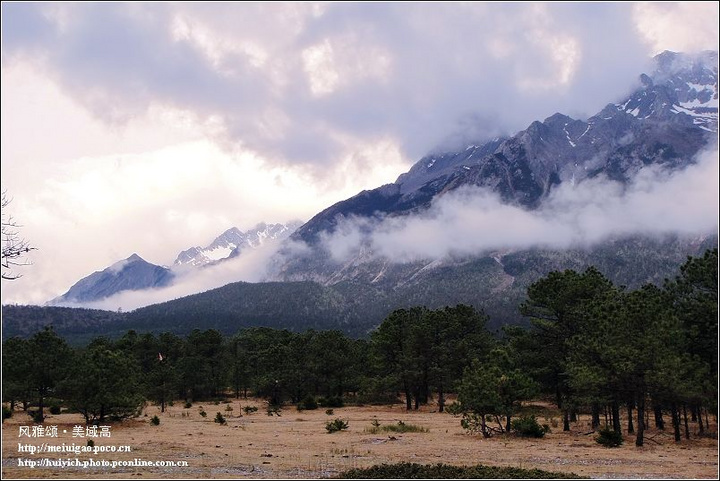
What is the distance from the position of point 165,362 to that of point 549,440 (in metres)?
53.4

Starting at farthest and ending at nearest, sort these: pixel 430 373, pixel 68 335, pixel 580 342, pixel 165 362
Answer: pixel 68 335 < pixel 165 362 < pixel 430 373 < pixel 580 342

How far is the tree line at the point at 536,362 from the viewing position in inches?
1139

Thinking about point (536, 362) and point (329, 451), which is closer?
point (329, 451)

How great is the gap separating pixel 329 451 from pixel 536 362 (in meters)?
23.0

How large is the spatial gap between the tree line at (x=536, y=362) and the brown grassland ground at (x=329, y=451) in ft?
6.48

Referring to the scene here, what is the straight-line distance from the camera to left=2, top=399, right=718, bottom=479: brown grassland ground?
21.8m

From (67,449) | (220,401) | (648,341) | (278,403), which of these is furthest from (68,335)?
(648,341)

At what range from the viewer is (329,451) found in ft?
93.5

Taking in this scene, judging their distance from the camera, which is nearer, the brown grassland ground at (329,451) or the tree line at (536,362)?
the brown grassland ground at (329,451)

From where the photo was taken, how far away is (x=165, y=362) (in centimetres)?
7025

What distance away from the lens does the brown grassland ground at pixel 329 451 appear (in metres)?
21.8

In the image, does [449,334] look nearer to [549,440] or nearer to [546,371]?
[546,371]

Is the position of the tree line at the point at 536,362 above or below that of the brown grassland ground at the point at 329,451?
above

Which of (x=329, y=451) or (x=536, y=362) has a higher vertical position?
(x=536, y=362)
